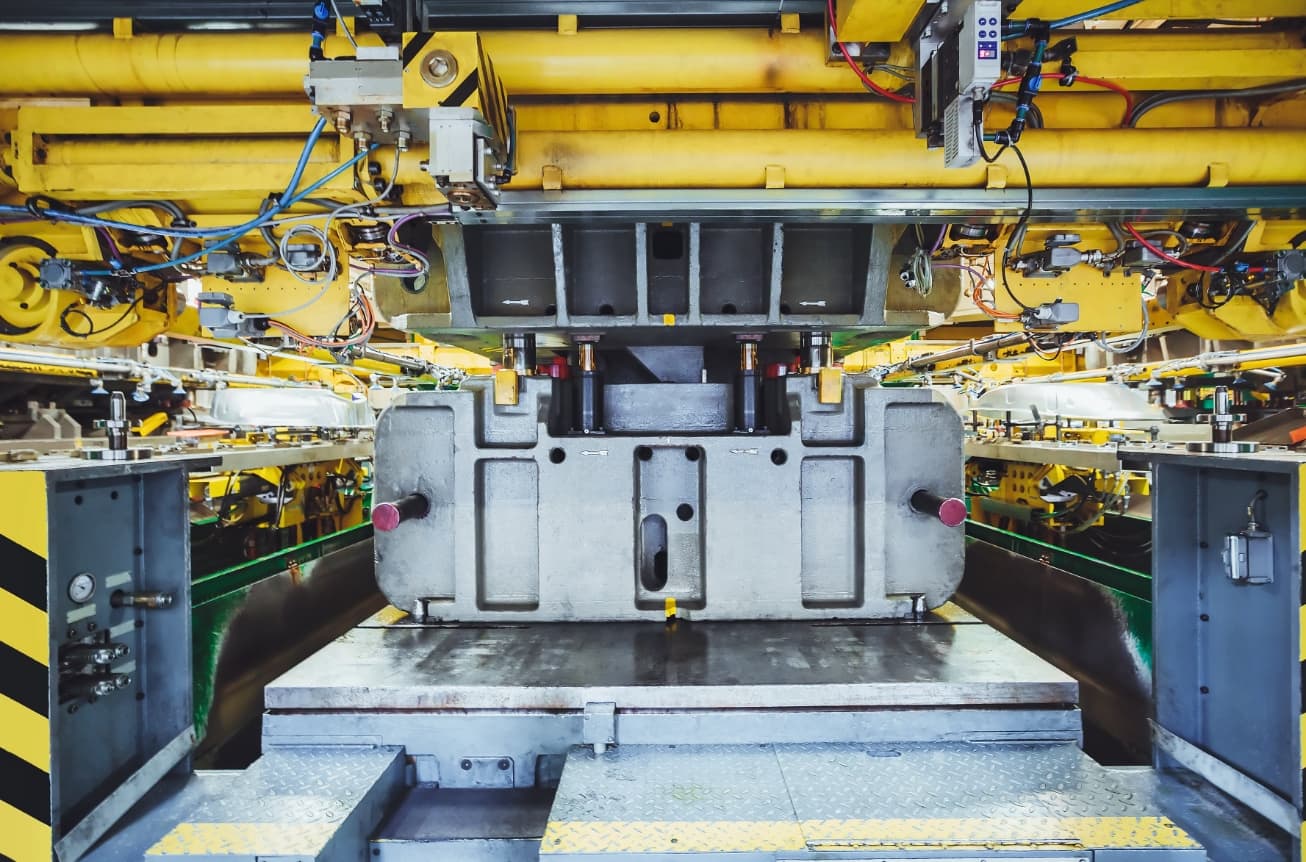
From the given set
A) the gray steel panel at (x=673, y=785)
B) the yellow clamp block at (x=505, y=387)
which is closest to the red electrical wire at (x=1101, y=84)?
the yellow clamp block at (x=505, y=387)

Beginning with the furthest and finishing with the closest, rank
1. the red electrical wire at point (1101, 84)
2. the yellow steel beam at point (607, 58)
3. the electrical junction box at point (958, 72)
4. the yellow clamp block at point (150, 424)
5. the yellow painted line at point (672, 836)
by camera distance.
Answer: the yellow clamp block at point (150, 424)
the yellow steel beam at point (607, 58)
the red electrical wire at point (1101, 84)
the electrical junction box at point (958, 72)
the yellow painted line at point (672, 836)

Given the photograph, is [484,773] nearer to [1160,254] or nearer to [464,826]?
[464,826]

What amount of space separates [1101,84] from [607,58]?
1580 mm

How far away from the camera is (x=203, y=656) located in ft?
9.36

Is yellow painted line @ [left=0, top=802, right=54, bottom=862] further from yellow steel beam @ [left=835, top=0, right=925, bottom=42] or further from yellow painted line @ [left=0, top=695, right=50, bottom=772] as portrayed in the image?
yellow steel beam @ [left=835, top=0, right=925, bottom=42]

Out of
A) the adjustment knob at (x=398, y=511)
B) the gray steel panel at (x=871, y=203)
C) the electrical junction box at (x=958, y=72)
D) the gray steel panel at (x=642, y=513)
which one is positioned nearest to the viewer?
the electrical junction box at (x=958, y=72)

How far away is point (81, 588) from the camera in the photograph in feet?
5.99

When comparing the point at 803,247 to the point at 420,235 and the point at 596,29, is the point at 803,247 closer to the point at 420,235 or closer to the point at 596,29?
the point at 596,29

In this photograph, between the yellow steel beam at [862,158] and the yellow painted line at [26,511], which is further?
the yellow steel beam at [862,158]

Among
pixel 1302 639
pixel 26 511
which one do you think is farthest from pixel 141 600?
pixel 1302 639

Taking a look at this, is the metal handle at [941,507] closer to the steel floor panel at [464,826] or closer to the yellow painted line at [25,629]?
the steel floor panel at [464,826]

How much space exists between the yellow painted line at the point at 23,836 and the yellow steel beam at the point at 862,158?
2164 mm

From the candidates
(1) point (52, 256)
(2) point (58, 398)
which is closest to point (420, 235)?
(1) point (52, 256)

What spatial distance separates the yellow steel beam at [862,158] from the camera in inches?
84.7
